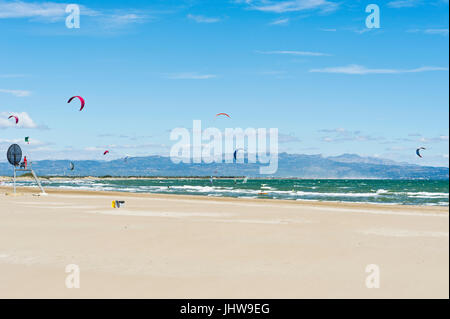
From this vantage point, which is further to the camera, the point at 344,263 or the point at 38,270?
the point at 344,263

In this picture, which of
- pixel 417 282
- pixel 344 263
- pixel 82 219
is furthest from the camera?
pixel 82 219

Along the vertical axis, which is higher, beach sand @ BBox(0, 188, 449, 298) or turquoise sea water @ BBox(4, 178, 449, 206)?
turquoise sea water @ BBox(4, 178, 449, 206)

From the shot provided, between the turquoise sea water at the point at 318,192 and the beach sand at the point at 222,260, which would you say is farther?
the turquoise sea water at the point at 318,192

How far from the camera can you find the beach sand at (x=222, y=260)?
25.3ft

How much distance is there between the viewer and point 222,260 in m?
10.2

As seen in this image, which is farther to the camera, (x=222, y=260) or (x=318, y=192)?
(x=318, y=192)

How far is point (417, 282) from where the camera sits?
8.20 meters

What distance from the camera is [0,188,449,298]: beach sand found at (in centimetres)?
772

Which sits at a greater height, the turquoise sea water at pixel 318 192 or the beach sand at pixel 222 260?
the turquoise sea water at pixel 318 192

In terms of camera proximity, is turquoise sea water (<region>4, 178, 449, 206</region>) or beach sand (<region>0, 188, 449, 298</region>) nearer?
beach sand (<region>0, 188, 449, 298</region>)
